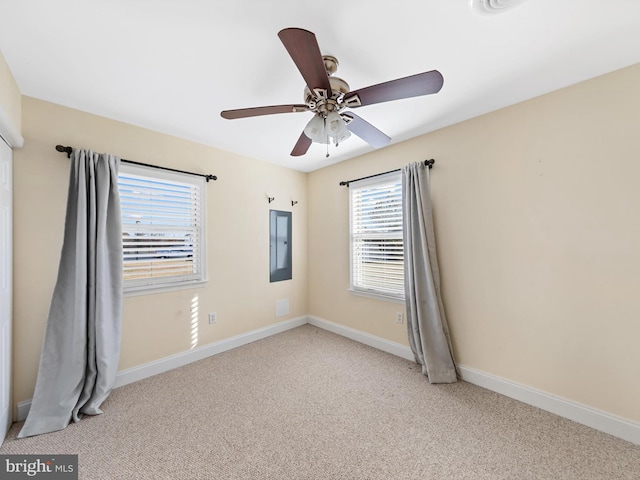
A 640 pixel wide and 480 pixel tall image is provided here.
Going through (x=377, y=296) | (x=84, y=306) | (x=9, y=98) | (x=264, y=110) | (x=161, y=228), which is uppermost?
(x=9, y=98)

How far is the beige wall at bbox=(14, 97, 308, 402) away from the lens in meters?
1.93

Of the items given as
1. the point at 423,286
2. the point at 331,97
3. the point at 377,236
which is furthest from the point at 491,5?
the point at 377,236

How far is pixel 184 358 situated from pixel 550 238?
11.6 feet

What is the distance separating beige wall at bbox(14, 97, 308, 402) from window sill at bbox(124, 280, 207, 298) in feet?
0.15

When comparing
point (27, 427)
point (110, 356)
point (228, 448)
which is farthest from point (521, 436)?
point (27, 427)

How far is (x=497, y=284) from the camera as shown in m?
2.20

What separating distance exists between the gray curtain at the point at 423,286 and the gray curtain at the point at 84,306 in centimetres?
267

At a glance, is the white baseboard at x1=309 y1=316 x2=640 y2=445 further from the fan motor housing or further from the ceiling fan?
the fan motor housing

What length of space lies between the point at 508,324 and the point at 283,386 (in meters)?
2.02

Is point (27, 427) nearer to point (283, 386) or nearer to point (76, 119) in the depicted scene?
point (283, 386)

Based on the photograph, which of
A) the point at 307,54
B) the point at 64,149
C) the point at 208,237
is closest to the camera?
the point at 307,54

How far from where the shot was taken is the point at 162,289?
256cm

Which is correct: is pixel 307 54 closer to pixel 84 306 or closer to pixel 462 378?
pixel 84 306

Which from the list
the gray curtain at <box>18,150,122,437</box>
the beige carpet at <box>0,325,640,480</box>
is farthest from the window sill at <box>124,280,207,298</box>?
the beige carpet at <box>0,325,640,480</box>
